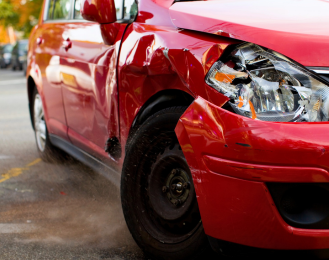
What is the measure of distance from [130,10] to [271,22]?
113 centimetres

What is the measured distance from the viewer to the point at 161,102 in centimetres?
265

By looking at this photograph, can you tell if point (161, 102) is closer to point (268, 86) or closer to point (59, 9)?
point (268, 86)

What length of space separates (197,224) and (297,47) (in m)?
0.92

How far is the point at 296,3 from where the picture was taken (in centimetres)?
265

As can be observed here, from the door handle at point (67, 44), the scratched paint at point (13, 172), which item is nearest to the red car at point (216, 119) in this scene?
the door handle at point (67, 44)

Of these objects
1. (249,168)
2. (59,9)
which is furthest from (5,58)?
(249,168)

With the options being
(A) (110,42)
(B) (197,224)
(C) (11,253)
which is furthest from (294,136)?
(C) (11,253)

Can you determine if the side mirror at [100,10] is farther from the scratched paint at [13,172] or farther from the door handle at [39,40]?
the scratched paint at [13,172]

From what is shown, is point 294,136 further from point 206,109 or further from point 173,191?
point 173,191

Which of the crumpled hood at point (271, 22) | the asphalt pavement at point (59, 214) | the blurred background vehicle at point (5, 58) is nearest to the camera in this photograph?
the crumpled hood at point (271, 22)

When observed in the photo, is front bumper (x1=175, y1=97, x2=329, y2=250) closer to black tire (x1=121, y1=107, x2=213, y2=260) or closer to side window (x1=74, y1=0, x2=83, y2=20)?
black tire (x1=121, y1=107, x2=213, y2=260)

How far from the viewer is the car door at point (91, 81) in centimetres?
313

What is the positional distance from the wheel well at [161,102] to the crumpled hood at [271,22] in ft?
1.07

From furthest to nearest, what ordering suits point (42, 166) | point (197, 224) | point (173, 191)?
point (42, 166) → point (173, 191) → point (197, 224)
